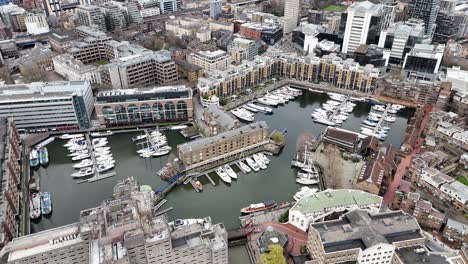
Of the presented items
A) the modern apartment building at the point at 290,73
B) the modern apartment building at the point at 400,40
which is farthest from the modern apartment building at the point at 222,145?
the modern apartment building at the point at 400,40

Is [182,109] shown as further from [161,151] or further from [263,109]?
[263,109]

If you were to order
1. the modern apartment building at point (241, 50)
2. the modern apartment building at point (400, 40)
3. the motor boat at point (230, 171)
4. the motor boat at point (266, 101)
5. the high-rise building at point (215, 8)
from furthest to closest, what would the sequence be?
the high-rise building at point (215, 8), the modern apartment building at point (241, 50), the modern apartment building at point (400, 40), the motor boat at point (266, 101), the motor boat at point (230, 171)

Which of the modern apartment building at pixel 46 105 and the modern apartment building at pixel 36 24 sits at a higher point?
the modern apartment building at pixel 36 24

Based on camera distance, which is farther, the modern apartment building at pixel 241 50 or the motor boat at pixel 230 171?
the modern apartment building at pixel 241 50

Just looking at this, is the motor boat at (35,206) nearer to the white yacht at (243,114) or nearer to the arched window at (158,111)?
the arched window at (158,111)

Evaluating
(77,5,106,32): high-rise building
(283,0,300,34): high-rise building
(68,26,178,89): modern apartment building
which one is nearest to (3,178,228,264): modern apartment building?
(68,26,178,89): modern apartment building

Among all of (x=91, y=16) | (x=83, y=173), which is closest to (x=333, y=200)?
(x=83, y=173)

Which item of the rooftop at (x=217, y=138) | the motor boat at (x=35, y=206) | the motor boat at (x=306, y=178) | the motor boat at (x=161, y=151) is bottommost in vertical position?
the motor boat at (x=35, y=206)

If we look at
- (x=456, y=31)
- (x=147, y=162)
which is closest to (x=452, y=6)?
(x=456, y=31)
